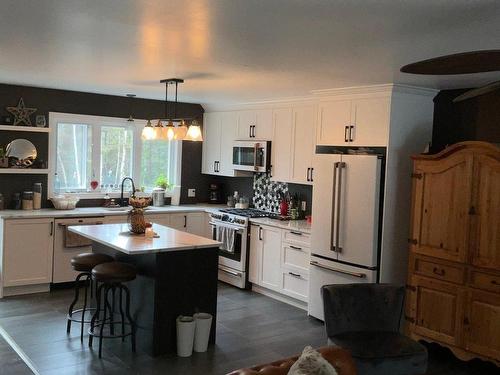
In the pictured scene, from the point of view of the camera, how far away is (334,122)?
17.9 ft

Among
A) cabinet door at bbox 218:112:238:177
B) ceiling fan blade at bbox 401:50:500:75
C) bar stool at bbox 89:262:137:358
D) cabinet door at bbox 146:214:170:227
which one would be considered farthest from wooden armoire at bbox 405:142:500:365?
cabinet door at bbox 146:214:170:227

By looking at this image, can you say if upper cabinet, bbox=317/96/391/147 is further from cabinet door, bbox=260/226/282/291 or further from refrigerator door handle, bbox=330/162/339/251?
cabinet door, bbox=260/226/282/291

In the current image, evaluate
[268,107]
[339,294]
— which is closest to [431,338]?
[339,294]

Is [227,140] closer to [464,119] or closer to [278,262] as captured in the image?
[278,262]

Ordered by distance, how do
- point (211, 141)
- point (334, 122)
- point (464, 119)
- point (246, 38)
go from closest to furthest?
point (246, 38) < point (464, 119) < point (334, 122) < point (211, 141)

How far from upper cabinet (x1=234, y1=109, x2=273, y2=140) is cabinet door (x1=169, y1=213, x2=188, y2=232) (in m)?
1.30

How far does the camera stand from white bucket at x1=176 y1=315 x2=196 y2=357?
4.39 meters

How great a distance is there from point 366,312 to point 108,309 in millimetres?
2533

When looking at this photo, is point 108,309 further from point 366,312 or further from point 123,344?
point 366,312

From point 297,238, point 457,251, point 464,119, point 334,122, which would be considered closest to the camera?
point 457,251

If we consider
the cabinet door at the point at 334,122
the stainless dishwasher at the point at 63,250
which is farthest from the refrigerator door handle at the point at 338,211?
the stainless dishwasher at the point at 63,250

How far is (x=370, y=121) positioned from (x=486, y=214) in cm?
142

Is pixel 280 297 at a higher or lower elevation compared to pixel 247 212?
lower

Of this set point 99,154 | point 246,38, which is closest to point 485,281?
point 246,38
